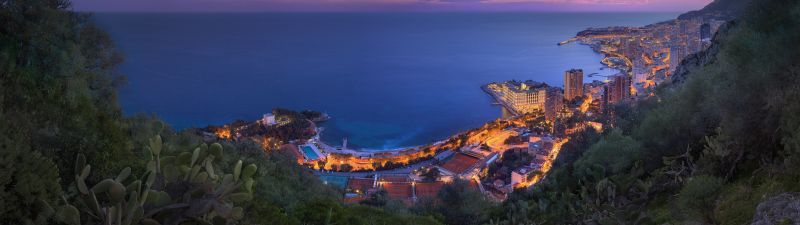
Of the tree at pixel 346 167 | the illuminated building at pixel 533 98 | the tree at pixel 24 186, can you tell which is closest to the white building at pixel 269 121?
the tree at pixel 346 167

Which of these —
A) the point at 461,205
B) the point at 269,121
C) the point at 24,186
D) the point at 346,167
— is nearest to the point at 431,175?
the point at 346,167

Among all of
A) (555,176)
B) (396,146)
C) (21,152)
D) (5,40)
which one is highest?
(5,40)

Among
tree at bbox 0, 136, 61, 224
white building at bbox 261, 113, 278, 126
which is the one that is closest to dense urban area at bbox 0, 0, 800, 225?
tree at bbox 0, 136, 61, 224

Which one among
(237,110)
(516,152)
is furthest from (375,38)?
(516,152)

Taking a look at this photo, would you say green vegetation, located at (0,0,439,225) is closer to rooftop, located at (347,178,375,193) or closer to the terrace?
rooftop, located at (347,178,375,193)

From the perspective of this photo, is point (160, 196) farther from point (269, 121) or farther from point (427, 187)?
point (269, 121)

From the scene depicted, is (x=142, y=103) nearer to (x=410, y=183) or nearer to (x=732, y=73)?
(x=410, y=183)
